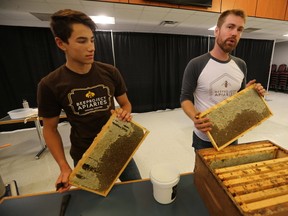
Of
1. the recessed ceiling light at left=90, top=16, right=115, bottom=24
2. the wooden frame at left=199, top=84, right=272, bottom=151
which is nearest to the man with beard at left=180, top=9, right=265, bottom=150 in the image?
the wooden frame at left=199, top=84, right=272, bottom=151

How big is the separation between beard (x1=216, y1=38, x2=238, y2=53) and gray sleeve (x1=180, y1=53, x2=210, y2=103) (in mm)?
113

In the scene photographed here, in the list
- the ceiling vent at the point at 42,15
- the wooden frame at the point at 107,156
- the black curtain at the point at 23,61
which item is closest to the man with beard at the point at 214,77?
the wooden frame at the point at 107,156

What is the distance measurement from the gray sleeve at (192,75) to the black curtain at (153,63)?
11.8 ft

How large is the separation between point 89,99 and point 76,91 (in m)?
0.09

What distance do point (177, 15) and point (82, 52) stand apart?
283 cm

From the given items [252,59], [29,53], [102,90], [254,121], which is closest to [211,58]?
[254,121]

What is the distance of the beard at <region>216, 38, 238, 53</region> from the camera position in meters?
1.11

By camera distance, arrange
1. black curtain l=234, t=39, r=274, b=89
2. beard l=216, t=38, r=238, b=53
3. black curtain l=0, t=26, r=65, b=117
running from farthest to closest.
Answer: black curtain l=234, t=39, r=274, b=89 → black curtain l=0, t=26, r=65, b=117 → beard l=216, t=38, r=238, b=53

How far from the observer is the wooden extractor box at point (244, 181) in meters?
0.52

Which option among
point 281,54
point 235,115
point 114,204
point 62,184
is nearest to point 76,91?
point 62,184

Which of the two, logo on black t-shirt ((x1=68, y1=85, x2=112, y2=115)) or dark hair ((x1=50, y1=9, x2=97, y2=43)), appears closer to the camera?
dark hair ((x1=50, y1=9, x2=97, y2=43))

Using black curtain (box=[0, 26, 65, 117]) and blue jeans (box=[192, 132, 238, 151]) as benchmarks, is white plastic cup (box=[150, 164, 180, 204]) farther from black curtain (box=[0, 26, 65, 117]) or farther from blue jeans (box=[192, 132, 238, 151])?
black curtain (box=[0, 26, 65, 117])

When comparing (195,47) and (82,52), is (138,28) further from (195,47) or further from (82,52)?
(82,52)

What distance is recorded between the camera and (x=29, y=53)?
12.4 ft
